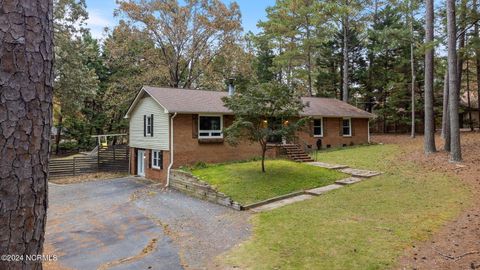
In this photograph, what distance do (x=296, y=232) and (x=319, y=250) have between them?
4.09 ft

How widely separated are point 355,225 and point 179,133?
34.2 ft

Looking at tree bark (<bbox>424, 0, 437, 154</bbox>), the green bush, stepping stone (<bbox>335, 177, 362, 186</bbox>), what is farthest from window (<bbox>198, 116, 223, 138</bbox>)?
tree bark (<bbox>424, 0, 437, 154</bbox>)


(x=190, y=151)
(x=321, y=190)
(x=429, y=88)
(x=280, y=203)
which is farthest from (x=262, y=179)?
(x=429, y=88)

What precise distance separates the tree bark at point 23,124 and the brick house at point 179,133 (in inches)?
519

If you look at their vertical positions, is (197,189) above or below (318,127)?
below

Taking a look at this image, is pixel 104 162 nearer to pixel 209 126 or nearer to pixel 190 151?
pixel 190 151

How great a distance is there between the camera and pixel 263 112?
512 inches

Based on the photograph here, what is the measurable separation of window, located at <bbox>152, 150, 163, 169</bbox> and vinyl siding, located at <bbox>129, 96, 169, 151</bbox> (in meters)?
0.32

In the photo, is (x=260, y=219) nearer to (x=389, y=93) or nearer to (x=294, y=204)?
(x=294, y=204)

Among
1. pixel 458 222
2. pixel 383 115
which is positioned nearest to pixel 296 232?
pixel 458 222

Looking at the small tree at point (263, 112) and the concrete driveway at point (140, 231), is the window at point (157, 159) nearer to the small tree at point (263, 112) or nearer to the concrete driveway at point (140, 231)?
the concrete driveway at point (140, 231)

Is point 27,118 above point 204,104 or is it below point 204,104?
below

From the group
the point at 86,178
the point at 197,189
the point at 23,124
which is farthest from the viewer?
the point at 86,178

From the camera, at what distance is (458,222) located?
735 centimetres
